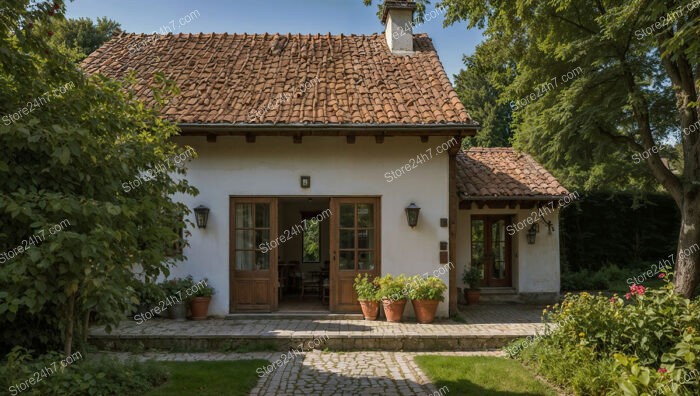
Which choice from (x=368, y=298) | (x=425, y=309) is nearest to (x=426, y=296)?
(x=425, y=309)

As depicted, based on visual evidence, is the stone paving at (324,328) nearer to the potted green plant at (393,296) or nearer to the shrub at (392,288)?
the potted green plant at (393,296)

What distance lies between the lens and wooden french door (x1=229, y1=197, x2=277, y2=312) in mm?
9148

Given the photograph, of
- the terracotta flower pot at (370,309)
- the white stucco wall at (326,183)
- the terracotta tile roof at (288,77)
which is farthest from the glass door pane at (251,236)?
the terracotta flower pot at (370,309)

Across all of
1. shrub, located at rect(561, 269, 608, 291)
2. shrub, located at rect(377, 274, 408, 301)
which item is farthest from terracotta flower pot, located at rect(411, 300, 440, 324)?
shrub, located at rect(561, 269, 608, 291)

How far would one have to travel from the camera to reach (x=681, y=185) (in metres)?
10.4

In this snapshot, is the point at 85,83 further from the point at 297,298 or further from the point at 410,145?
the point at 297,298

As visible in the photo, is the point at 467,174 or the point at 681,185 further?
the point at 467,174

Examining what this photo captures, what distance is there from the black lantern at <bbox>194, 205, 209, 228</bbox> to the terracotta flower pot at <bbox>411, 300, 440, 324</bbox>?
4.27m

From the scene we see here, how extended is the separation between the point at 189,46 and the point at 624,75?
10.5m

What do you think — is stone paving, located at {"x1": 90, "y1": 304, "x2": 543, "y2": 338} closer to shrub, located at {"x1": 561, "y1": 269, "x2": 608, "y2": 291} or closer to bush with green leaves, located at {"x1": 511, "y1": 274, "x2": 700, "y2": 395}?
bush with green leaves, located at {"x1": 511, "y1": 274, "x2": 700, "y2": 395}

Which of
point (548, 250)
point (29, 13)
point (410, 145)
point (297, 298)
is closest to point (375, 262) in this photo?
point (410, 145)

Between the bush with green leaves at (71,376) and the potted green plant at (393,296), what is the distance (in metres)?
4.32

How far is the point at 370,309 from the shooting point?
8664mm

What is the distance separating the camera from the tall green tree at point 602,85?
32.7ft
